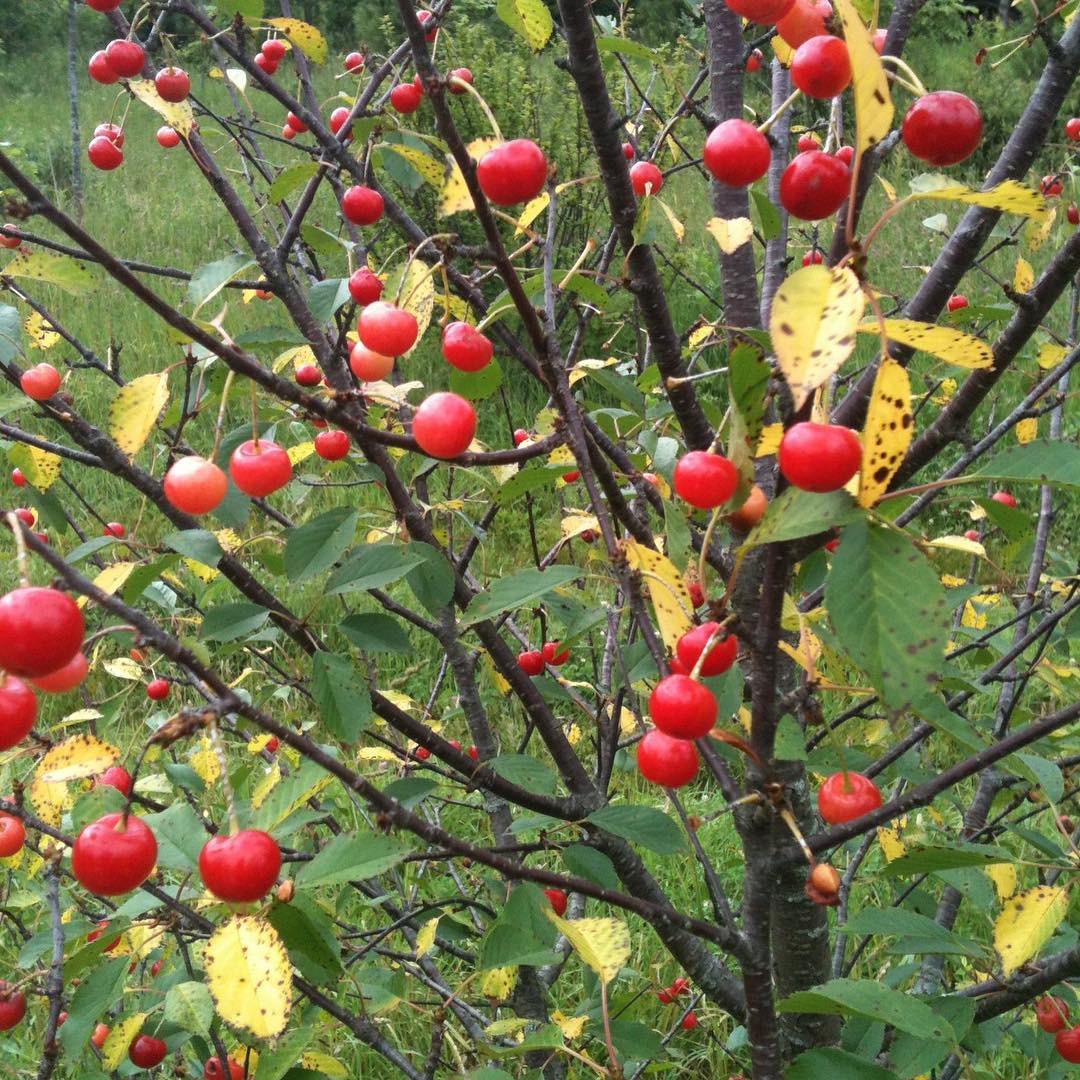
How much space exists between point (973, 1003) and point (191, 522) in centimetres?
106

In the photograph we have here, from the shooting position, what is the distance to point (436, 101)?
0.72 m

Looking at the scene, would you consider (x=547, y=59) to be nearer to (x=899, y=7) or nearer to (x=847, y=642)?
(x=899, y=7)

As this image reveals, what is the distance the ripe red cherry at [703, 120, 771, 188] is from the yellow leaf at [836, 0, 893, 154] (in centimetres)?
25

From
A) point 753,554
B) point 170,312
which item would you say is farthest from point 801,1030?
point 170,312

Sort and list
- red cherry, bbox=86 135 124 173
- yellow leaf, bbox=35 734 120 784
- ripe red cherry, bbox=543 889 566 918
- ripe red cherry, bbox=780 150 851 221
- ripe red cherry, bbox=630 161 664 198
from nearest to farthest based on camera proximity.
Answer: ripe red cherry, bbox=780 150 851 221 < yellow leaf, bbox=35 734 120 784 < ripe red cherry, bbox=630 161 664 198 < ripe red cherry, bbox=543 889 566 918 < red cherry, bbox=86 135 124 173

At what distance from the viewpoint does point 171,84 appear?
1498 millimetres

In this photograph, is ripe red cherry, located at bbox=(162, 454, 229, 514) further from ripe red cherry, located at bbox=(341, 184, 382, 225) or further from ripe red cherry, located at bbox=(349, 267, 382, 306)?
ripe red cherry, located at bbox=(341, 184, 382, 225)

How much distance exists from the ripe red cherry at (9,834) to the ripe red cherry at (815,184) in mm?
1127

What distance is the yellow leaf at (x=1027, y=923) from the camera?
111 cm

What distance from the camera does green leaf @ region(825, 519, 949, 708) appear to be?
626 mm

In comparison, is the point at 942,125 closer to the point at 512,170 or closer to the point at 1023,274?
the point at 512,170

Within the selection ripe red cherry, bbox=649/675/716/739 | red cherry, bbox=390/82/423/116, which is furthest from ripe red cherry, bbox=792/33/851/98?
red cherry, bbox=390/82/423/116

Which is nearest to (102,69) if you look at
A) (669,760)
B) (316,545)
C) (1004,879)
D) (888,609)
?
(316,545)

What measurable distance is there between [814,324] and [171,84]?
126 centimetres
